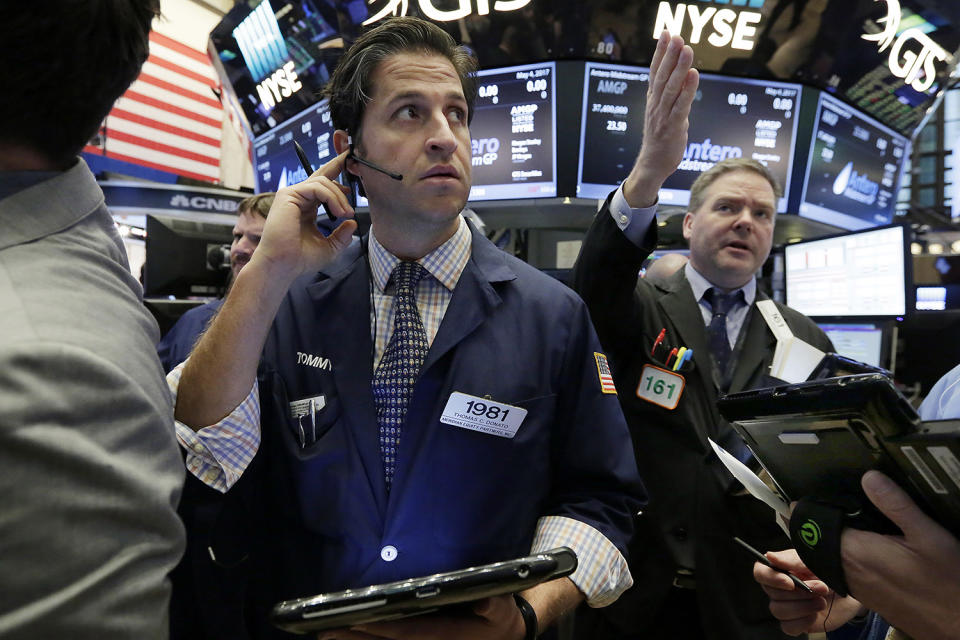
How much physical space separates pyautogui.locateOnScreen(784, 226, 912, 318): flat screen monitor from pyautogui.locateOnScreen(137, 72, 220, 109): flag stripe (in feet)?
20.1

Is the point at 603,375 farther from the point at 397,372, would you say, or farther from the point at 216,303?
the point at 216,303

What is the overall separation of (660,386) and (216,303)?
1521mm

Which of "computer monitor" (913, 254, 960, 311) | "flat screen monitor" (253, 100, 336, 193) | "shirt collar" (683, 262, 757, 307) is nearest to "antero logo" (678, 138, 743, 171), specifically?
"computer monitor" (913, 254, 960, 311)

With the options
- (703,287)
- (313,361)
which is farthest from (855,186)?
(313,361)

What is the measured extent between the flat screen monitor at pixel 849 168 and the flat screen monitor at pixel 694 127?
23cm

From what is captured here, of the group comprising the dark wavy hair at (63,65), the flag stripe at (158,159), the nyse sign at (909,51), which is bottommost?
the flag stripe at (158,159)

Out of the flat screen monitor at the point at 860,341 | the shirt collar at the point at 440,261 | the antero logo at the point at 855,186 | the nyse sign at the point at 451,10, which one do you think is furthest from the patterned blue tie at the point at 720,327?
the antero logo at the point at 855,186

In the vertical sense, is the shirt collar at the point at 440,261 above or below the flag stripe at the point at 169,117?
below

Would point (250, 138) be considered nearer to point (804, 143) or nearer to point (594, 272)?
point (804, 143)

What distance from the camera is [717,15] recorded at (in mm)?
4035

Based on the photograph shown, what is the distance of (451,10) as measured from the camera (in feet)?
13.1

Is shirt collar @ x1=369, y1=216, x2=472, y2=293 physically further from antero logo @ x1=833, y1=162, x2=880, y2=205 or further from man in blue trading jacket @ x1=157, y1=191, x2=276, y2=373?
antero logo @ x1=833, y1=162, x2=880, y2=205

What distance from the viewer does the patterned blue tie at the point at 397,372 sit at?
3.89 ft

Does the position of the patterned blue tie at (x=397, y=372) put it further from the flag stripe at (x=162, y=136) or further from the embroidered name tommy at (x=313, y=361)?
the flag stripe at (x=162, y=136)
